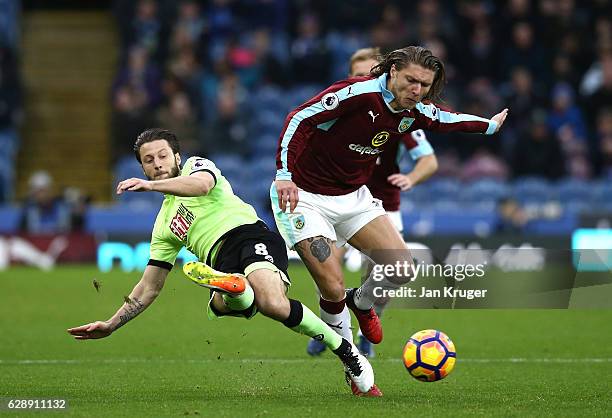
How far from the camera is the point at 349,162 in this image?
777cm

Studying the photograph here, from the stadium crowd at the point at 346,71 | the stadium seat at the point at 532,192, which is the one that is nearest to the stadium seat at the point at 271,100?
the stadium crowd at the point at 346,71

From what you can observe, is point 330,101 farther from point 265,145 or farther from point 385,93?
point 265,145

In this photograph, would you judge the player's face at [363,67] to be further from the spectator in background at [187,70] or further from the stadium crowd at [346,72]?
the spectator in background at [187,70]

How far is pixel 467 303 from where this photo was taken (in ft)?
26.1

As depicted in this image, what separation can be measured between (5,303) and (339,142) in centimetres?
685

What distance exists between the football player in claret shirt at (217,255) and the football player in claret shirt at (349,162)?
350 millimetres

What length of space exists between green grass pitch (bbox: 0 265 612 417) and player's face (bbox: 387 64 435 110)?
1.79 m

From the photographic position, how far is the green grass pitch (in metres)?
6.79

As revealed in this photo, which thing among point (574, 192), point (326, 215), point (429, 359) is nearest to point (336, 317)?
point (326, 215)

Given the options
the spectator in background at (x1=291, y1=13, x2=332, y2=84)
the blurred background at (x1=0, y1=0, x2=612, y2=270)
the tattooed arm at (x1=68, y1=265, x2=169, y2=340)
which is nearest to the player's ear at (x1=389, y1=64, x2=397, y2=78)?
the tattooed arm at (x1=68, y1=265, x2=169, y2=340)

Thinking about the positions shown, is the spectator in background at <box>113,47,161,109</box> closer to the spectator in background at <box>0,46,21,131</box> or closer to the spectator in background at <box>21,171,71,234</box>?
the spectator in background at <box>0,46,21,131</box>

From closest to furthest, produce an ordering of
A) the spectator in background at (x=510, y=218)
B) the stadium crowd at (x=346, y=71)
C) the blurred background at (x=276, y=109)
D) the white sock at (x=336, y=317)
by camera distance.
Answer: the white sock at (x=336, y=317) → the spectator in background at (x=510, y=218) → the blurred background at (x=276, y=109) → the stadium crowd at (x=346, y=71)

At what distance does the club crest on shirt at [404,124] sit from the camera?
24.8ft

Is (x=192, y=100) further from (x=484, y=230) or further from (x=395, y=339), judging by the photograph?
(x=395, y=339)
